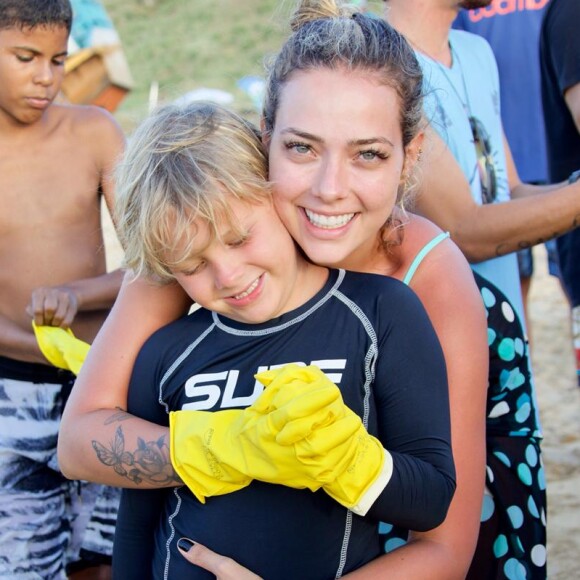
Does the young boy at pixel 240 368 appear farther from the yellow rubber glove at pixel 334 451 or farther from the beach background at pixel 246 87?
the beach background at pixel 246 87

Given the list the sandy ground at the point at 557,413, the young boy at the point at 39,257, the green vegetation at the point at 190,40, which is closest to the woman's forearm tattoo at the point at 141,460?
the young boy at the point at 39,257

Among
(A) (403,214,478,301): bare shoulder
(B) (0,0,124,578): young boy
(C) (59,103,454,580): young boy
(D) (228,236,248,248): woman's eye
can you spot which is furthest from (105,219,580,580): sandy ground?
(D) (228,236,248,248): woman's eye

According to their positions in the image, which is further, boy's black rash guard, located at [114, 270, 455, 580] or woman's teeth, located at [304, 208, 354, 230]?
woman's teeth, located at [304, 208, 354, 230]

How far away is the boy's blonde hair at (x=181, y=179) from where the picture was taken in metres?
1.72

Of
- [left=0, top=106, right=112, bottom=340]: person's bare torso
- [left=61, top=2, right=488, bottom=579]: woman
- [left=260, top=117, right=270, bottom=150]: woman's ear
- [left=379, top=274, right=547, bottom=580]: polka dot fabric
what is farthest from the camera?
[left=0, top=106, right=112, bottom=340]: person's bare torso

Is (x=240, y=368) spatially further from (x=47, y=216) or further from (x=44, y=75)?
(x=44, y=75)

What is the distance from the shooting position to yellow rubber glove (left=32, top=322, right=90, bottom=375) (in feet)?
7.93

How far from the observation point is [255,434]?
1517 millimetres

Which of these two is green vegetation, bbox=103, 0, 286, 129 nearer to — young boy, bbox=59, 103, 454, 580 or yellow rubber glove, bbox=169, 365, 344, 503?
young boy, bbox=59, 103, 454, 580

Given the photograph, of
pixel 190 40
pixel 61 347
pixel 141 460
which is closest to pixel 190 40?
pixel 190 40

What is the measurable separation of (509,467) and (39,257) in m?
1.50

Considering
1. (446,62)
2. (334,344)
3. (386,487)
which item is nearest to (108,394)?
(334,344)

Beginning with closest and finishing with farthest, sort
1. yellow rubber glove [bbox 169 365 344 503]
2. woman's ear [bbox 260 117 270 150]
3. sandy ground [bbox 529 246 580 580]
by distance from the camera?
yellow rubber glove [bbox 169 365 344 503] → woman's ear [bbox 260 117 270 150] → sandy ground [bbox 529 246 580 580]

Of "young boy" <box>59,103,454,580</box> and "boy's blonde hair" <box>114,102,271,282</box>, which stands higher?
"boy's blonde hair" <box>114,102,271,282</box>
